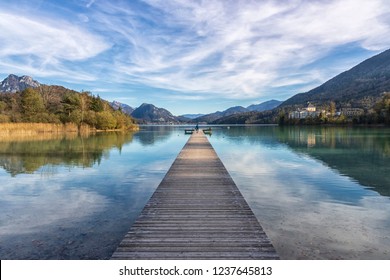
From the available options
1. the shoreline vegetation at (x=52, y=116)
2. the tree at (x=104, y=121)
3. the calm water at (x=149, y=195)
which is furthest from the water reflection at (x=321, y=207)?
the tree at (x=104, y=121)

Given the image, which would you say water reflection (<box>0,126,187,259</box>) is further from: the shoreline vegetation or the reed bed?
the shoreline vegetation

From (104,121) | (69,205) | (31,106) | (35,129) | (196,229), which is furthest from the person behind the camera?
(104,121)

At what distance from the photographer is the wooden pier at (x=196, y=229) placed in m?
5.86

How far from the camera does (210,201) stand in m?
9.71

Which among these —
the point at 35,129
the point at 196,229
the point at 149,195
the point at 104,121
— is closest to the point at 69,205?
the point at 149,195

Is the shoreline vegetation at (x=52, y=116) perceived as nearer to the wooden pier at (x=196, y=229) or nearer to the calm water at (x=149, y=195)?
the calm water at (x=149, y=195)

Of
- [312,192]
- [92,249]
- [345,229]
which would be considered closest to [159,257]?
[92,249]

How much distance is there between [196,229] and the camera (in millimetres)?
7090

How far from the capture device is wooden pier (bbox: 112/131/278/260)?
5855 mm

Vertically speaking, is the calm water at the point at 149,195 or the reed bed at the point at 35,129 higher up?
the reed bed at the point at 35,129

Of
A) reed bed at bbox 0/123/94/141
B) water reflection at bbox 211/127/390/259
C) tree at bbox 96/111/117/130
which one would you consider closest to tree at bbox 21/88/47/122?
reed bed at bbox 0/123/94/141

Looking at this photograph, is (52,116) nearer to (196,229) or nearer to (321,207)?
(321,207)

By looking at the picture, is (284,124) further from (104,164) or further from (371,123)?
(104,164)
